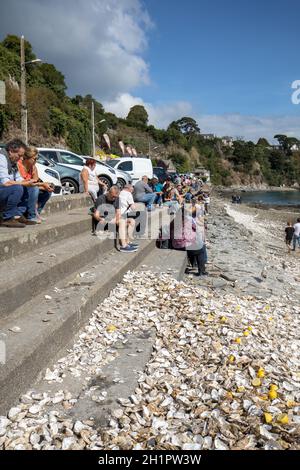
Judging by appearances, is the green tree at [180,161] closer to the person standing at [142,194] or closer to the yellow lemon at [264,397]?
the person standing at [142,194]

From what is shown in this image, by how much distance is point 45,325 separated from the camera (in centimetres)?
391

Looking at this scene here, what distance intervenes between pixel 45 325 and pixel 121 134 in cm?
8568

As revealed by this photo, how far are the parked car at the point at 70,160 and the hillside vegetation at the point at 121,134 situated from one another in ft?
55.0

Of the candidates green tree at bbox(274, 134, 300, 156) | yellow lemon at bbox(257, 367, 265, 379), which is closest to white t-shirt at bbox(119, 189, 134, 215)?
yellow lemon at bbox(257, 367, 265, 379)

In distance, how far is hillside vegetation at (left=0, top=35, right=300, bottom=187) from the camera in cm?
3625

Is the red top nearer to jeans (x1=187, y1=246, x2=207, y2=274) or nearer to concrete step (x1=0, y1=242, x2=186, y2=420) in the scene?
concrete step (x1=0, y1=242, x2=186, y2=420)

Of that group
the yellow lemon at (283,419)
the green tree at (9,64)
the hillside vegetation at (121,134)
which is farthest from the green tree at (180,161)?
the yellow lemon at (283,419)

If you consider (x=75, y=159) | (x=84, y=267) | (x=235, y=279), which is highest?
(x=75, y=159)

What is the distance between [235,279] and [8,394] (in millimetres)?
6742

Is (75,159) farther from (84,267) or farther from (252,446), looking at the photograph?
(252,446)

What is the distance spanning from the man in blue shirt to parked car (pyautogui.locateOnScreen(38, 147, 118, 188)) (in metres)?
7.30

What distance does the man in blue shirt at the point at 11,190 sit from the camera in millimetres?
5895
